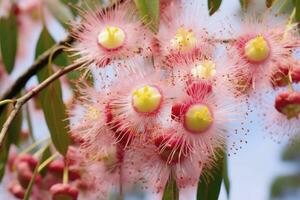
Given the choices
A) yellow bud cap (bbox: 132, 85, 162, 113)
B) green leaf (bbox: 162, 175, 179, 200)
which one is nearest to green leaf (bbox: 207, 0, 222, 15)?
yellow bud cap (bbox: 132, 85, 162, 113)

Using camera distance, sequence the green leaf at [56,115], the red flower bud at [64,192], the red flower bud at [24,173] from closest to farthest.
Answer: the green leaf at [56,115]
the red flower bud at [64,192]
the red flower bud at [24,173]

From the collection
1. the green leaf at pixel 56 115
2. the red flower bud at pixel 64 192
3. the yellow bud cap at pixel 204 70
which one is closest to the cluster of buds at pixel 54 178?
the red flower bud at pixel 64 192

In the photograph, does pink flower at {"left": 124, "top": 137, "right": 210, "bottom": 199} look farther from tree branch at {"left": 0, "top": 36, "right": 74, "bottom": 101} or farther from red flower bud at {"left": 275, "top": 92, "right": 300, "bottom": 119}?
tree branch at {"left": 0, "top": 36, "right": 74, "bottom": 101}

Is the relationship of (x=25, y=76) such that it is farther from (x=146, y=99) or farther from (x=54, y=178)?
(x=146, y=99)

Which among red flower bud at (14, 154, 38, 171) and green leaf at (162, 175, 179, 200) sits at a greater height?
red flower bud at (14, 154, 38, 171)

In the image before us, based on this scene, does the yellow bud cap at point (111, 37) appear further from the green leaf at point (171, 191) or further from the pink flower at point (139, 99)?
the green leaf at point (171, 191)

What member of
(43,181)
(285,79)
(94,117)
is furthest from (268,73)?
(43,181)

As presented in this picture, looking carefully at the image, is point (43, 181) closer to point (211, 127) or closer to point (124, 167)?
point (124, 167)

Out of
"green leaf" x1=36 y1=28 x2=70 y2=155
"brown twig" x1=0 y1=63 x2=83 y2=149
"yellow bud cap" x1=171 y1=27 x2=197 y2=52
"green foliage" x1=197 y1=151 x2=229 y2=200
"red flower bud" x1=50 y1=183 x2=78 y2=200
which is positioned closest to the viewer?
"brown twig" x1=0 y1=63 x2=83 y2=149
